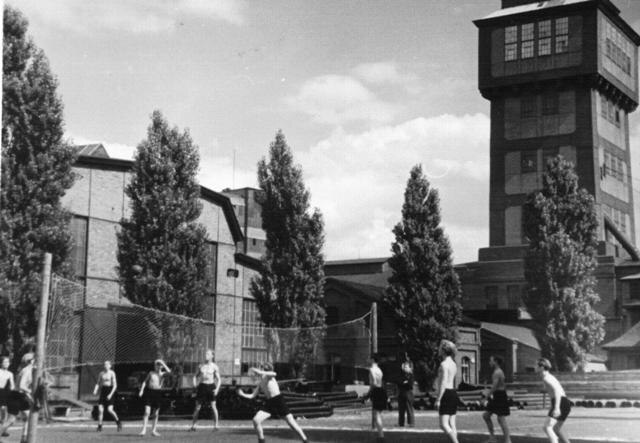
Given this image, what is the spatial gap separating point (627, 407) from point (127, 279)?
24.2 meters

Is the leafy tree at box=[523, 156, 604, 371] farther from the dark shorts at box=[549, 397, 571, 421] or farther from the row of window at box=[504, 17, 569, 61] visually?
the dark shorts at box=[549, 397, 571, 421]

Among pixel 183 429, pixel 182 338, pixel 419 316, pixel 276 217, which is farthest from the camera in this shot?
pixel 419 316

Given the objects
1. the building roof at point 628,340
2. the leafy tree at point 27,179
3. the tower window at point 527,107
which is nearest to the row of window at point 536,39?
the tower window at point 527,107

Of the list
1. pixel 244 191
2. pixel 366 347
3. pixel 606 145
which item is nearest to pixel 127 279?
pixel 366 347

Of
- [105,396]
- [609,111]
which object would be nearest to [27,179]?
[105,396]

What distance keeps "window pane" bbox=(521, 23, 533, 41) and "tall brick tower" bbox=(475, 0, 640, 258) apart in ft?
0.28

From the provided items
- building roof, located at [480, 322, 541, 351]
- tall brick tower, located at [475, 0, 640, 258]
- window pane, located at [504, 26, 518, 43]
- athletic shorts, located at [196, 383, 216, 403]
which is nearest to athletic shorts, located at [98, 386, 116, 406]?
athletic shorts, located at [196, 383, 216, 403]

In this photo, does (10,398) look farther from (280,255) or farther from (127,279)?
(280,255)

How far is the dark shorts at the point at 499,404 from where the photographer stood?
739 inches

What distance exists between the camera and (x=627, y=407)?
41.9 metres

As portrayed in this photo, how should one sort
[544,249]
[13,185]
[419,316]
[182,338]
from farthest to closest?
[544,249]
[419,316]
[182,338]
[13,185]

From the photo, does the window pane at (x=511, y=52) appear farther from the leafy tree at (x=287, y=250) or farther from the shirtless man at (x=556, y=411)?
the shirtless man at (x=556, y=411)

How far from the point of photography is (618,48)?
7656 centimetres

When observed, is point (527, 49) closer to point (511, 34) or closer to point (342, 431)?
point (511, 34)
